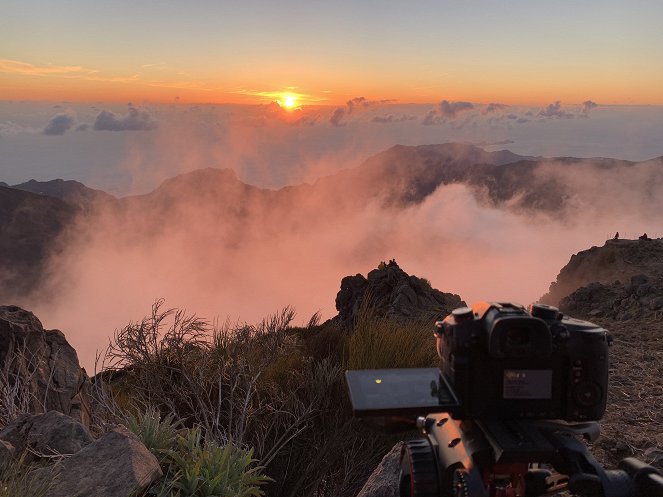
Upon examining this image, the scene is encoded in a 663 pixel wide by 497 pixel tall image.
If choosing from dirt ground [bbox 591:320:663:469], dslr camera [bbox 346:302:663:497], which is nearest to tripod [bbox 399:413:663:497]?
dslr camera [bbox 346:302:663:497]

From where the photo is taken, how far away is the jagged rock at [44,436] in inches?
161

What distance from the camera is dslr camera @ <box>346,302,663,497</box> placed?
1.93 meters

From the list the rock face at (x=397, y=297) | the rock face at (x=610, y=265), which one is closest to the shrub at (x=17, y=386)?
the rock face at (x=397, y=297)

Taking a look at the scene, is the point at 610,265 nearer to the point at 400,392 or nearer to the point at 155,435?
the point at 155,435

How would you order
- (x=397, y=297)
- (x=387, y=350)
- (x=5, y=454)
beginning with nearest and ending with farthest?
(x=5, y=454), (x=387, y=350), (x=397, y=297)

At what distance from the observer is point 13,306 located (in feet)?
24.3

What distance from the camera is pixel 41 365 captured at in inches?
264

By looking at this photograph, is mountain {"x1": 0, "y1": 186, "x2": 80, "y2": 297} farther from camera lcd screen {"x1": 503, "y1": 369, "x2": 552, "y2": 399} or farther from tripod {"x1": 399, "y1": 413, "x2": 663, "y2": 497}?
camera lcd screen {"x1": 503, "y1": 369, "x2": 552, "y2": 399}

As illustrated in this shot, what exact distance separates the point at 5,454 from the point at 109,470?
2.81 ft

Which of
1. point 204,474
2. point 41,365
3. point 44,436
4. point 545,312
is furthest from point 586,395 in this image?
point 41,365

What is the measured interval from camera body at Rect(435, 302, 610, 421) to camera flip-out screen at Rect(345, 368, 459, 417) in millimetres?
91

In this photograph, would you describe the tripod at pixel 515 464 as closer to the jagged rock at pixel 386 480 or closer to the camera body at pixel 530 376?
the camera body at pixel 530 376

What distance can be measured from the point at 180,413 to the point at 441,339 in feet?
15.9

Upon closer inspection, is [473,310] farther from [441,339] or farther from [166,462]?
[166,462]
